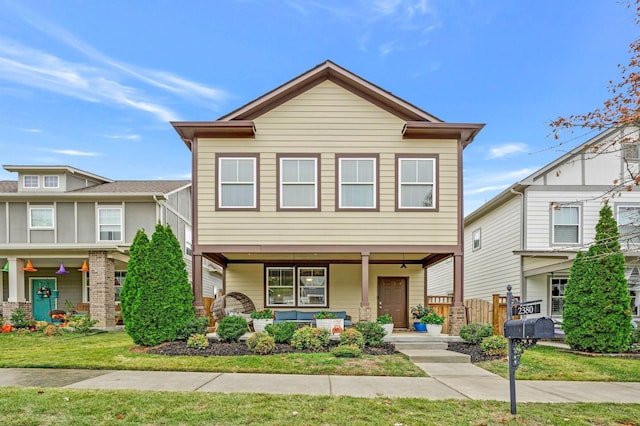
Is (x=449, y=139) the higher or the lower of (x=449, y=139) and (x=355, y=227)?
the higher

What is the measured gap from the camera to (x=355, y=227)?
12.0 m

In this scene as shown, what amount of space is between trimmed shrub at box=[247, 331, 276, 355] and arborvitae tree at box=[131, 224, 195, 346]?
212 centimetres

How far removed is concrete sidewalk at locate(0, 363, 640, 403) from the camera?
6129 mm

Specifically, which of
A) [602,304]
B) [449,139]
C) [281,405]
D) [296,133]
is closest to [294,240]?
[296,133]

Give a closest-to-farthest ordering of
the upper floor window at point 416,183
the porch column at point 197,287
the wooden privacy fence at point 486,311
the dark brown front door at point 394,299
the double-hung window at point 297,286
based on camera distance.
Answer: the porch column at point 197,287
the upper floor window at point 416,183
the wooden privacy fence at point 486,311
the double-hung window at point 297,286
the dark brown front door at point 394,299

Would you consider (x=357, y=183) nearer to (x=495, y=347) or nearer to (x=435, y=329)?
(x=435, y=329)

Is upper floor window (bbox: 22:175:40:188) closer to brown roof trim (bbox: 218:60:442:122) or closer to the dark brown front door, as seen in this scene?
brown roof trim (bbox: 218:60:442:122)

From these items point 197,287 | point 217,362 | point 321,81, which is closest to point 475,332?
point 217,362

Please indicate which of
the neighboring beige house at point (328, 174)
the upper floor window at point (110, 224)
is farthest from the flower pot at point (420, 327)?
the upper floor window at point (110, 224)

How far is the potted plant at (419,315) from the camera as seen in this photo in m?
12.7

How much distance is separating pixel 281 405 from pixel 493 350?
6211mm

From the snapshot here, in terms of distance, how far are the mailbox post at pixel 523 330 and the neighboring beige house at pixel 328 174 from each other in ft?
22.0

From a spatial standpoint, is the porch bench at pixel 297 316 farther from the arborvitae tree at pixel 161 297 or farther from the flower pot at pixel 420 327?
the arborvitae tree at pixel 161 297

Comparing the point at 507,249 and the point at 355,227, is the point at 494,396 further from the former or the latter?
the point at 507,249
